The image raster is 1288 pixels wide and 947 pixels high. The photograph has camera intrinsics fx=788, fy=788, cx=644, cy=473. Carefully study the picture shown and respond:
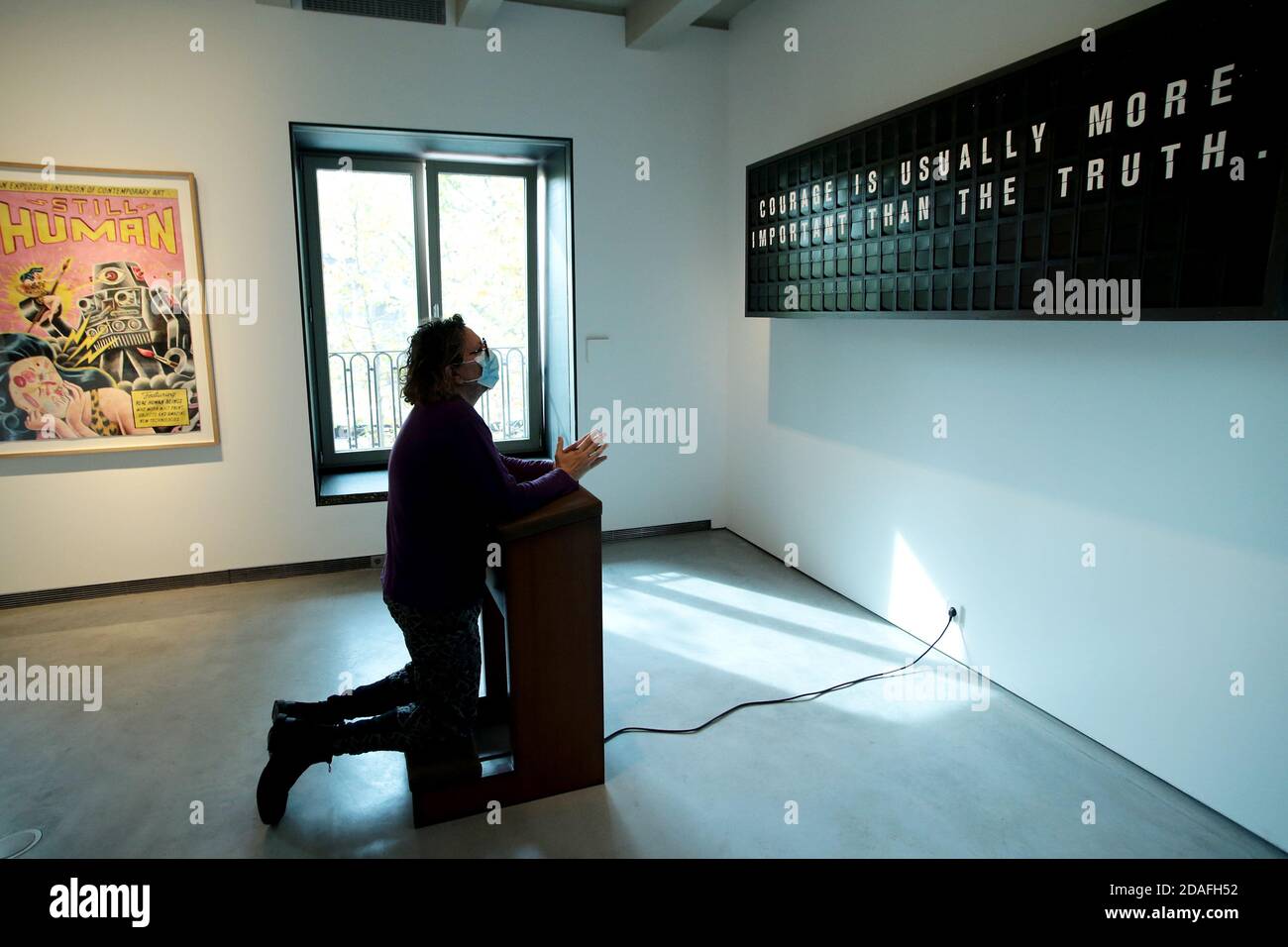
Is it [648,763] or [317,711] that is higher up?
[317,711]

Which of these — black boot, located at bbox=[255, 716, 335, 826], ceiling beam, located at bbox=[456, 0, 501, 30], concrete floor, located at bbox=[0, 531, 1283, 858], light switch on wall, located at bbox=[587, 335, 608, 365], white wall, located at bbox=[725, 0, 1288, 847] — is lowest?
concrete floor, located at bbox=[0, 531, 1283, 858]

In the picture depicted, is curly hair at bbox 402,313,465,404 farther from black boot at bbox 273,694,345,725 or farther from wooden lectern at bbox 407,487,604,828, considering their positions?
black boot at bbox 273,694,345,725

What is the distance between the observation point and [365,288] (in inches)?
196

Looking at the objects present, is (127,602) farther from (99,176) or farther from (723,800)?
(723,800)

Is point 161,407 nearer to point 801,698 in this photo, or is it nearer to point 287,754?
point 287,754

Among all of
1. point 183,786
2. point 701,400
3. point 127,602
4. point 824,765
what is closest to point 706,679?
point 824,765

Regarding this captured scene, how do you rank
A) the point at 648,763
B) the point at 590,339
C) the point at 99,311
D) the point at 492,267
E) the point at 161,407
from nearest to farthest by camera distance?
the point at 648,763
the point at 99,311
the point at 161,407
the point at 590,339
the point at 492,267

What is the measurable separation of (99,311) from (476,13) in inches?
101

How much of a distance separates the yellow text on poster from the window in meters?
0.68

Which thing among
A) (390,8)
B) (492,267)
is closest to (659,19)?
(390,8)

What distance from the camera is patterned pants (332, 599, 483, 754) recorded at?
7.83ft

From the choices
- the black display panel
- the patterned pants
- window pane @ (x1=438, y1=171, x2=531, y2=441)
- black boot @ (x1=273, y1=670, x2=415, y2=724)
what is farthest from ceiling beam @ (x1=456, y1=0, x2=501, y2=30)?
black boot @ (x1=273, y1=670, x2=415, y2=724)

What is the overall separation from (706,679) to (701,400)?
2.49 meters

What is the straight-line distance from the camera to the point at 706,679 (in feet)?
11.2
